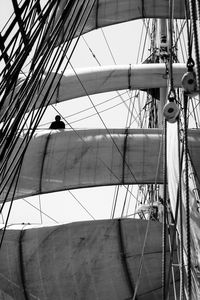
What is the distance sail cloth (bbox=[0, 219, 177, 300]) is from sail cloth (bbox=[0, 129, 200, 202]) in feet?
5.47

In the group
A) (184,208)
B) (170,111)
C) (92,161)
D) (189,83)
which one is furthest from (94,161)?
(189,83)

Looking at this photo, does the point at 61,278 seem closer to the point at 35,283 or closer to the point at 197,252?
the point at 35,283

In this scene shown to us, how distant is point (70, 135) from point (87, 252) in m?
3.33

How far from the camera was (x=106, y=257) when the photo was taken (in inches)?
523

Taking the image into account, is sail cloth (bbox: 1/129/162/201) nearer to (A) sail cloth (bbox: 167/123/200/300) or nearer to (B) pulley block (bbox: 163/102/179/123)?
(A) sail cloth (bbox: 167/123/200/300)

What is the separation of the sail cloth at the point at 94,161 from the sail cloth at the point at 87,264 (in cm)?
167

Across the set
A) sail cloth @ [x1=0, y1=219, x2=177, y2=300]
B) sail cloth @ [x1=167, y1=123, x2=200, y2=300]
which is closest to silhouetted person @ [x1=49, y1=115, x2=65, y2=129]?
sail cloth @ [x1=0, y1=219, x2=177, y2=300]

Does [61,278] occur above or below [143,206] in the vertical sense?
below

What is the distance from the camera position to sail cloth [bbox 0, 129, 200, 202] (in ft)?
49.1

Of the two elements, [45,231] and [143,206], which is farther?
[143,206]

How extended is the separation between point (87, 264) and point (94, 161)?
283 cm

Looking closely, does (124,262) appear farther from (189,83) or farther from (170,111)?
(189,83)

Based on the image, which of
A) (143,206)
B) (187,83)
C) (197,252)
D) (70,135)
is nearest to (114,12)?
(70,135)

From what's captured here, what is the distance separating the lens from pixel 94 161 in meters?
15.0
